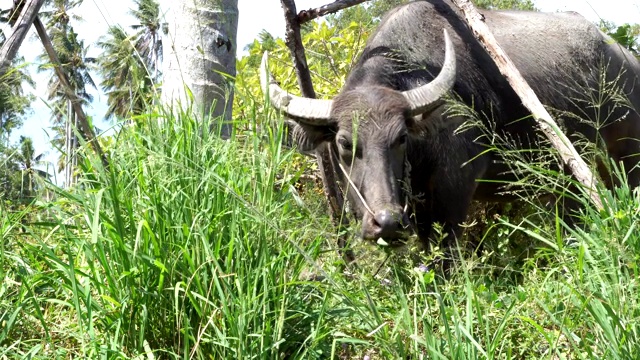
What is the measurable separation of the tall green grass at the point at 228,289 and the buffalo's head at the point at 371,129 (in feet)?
4.33

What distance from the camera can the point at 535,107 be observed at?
4.50 m

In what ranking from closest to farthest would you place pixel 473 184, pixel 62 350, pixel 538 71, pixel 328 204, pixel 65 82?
pixel 62 350, pixel 65 82, pixel 328 204, pixel 473 184, pixel 538 71

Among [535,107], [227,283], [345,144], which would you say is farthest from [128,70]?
[535,107]

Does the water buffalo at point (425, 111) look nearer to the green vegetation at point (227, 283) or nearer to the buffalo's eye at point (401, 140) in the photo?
the buffalo's eye at point (401, 140)

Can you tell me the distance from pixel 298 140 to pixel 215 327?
2.91 meters

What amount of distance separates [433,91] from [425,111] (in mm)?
150

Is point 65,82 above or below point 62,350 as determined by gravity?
above

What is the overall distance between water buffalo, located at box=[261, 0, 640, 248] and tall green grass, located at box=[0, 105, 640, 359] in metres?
1.15

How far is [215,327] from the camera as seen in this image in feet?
9.43

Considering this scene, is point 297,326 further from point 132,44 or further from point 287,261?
point 132,44

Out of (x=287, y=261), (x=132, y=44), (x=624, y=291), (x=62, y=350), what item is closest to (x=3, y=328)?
(x=62, y=350)

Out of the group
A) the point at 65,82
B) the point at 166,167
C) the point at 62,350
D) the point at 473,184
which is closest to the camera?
the point at 62,350

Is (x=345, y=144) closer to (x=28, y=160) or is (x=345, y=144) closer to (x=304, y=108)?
(x=304, y=108)

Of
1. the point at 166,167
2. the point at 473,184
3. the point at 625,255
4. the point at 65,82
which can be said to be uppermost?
the point at 65,82
